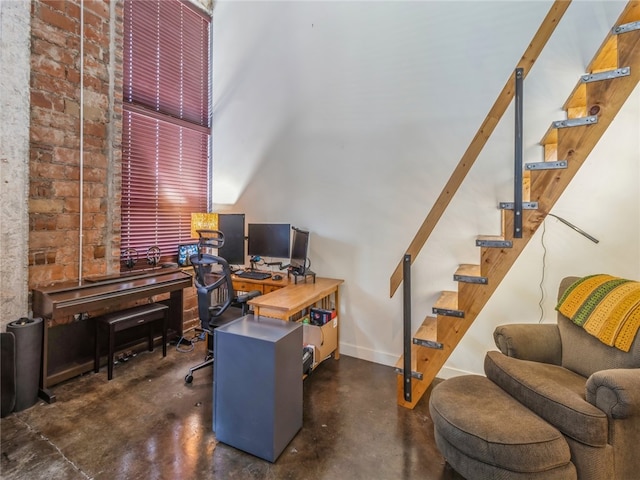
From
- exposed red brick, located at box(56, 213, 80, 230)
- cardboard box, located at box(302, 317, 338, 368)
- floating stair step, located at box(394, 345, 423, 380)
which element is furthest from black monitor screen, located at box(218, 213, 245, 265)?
floating stair step, located at box(394, 345, 423, 380)

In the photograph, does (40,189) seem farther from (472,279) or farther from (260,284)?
(472,279)

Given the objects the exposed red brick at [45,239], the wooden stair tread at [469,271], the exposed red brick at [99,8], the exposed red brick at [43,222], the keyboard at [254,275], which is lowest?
the keyboard at [254,275]

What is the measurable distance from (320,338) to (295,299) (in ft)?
1.85

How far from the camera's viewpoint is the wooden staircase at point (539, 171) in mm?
1750

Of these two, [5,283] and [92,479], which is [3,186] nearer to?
[5,283]

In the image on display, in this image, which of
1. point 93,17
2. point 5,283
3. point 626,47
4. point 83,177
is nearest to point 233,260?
point 83,177

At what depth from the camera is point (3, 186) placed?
229 cm

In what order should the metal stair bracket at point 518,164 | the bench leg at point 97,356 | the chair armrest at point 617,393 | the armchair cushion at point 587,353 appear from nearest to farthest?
1. the chair armrest at point 617,393
2. the armchair cushion at point 587,353
3. the metal stair bracket at point 518,164
4. the bench leg at point 97,356

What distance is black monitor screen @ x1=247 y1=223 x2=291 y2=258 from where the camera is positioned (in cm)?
328

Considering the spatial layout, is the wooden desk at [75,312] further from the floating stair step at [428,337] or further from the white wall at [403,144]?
the floating stair step at [428,337]

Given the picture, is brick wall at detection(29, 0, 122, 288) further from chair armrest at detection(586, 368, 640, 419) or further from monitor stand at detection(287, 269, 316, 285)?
chair armrest at detection(586, 368, 640, 419)

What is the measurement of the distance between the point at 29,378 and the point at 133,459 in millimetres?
1173

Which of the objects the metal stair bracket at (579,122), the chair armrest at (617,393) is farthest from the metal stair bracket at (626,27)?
Result: the chair armrest at (617,393)

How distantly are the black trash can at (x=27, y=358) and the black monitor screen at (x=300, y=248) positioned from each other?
2105mm
